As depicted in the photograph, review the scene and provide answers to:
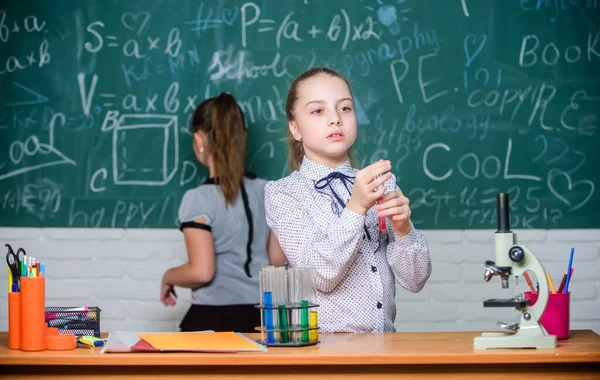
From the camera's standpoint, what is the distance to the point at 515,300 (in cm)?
186

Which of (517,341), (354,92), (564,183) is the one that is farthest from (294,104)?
(564,183)

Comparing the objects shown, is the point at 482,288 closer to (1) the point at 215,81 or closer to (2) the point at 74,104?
(1) the point at 215,81

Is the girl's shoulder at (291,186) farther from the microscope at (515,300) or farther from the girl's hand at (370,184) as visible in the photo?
the microscope at (515,300)

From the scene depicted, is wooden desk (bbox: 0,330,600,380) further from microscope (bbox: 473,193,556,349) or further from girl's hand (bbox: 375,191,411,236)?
girl's hand (bbox: 375,191,411,236)

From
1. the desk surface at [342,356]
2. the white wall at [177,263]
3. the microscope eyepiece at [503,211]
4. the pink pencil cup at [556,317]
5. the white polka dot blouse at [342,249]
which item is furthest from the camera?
the white wall at [177,263]

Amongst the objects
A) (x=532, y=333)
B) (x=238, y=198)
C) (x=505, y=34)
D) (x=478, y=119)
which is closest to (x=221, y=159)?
(x=238, y=198)

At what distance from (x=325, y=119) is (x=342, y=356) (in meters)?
0.80

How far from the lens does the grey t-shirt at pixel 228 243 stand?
3225 mm

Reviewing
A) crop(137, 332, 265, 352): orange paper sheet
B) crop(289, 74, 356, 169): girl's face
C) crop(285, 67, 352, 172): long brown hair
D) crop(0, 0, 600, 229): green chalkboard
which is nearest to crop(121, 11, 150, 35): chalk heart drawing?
crop(0, 0, 600, 229): green chalkboard

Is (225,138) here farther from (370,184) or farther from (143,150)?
(370,184)

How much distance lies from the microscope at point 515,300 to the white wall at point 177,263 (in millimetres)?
1796

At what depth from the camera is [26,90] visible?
3764mm

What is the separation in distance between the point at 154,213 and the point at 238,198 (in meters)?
0.62

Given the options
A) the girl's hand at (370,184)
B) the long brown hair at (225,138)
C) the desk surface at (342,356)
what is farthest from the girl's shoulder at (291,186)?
the long brown hair at (225,138)
